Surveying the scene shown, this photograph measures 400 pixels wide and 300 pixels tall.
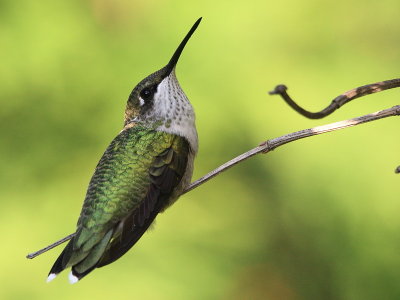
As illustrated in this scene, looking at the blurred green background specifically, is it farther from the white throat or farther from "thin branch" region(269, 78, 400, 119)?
"thin branch" region(269, 78, 400, 119)

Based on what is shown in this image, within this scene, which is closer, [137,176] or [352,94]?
[352,94]

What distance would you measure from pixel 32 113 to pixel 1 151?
0.84ft

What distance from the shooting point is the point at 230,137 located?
10.7 feet

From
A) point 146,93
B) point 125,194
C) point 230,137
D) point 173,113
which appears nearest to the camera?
point 125,194

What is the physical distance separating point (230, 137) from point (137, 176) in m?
1.06

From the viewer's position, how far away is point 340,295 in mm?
2988

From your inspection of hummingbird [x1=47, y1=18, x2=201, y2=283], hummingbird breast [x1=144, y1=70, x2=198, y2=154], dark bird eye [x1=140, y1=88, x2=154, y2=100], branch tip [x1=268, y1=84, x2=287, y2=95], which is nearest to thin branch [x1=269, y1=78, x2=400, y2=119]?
branch tip [x1=268, y1=84, x2=287, y2=95]

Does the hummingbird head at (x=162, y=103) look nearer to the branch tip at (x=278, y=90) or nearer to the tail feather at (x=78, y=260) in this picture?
the tail feather at (x=78, y=260)

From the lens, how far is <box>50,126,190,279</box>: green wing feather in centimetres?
198

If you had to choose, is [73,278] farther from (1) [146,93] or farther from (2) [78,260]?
(1) [146,93]

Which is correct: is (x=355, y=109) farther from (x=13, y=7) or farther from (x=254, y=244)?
(x=13, y=7)

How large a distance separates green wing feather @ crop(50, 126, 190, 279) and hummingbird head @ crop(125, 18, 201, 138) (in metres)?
0.08

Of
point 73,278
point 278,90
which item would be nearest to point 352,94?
point 278,90

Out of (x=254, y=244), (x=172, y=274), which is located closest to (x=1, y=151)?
(x=172, y=274)
